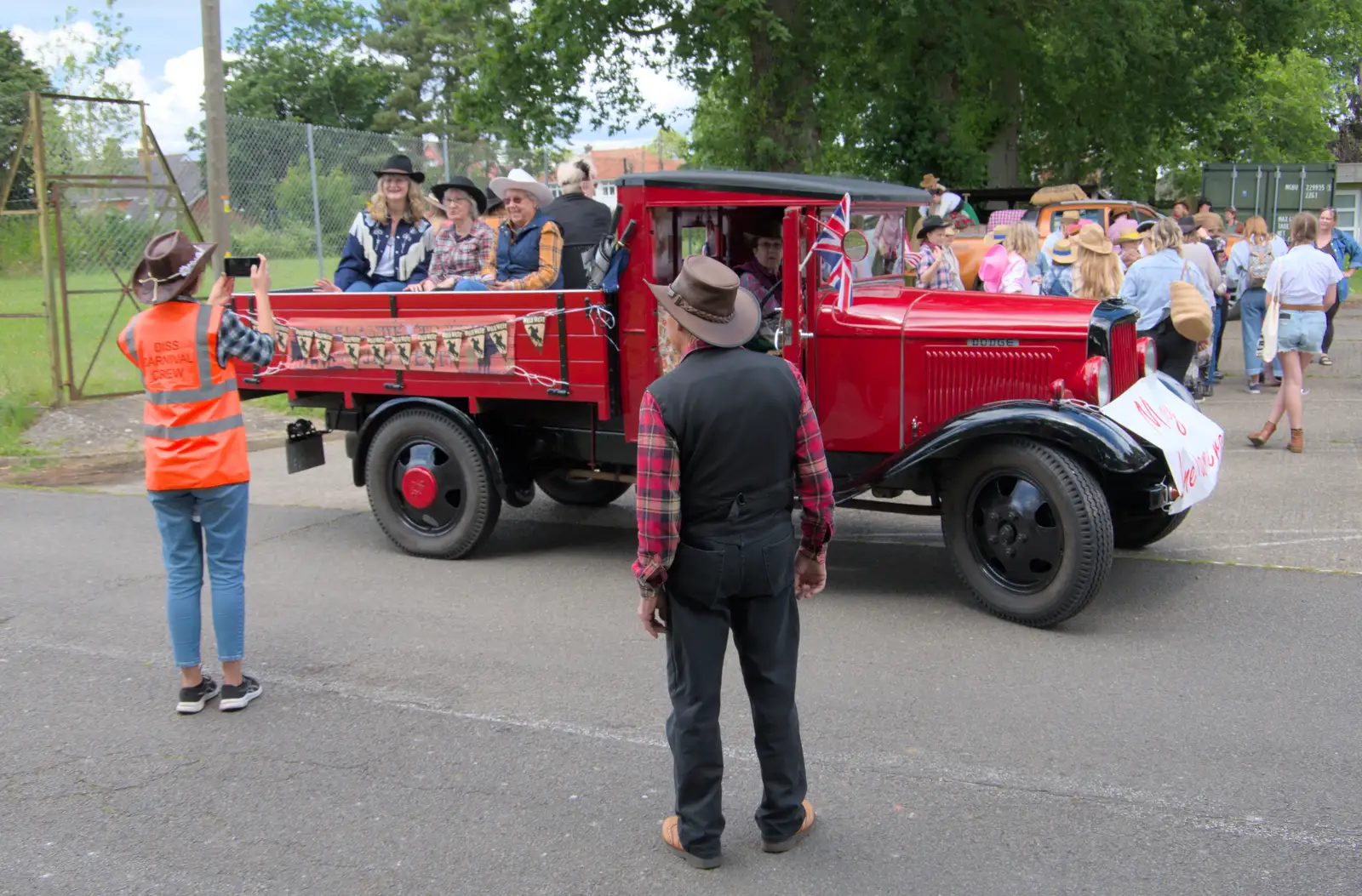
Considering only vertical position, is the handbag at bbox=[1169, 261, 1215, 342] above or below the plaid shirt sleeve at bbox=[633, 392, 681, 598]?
above

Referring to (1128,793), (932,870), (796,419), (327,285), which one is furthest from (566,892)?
(327,285)

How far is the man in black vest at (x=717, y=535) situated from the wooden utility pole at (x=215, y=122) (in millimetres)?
8790

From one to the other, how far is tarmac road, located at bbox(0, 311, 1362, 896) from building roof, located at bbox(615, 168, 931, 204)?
2036 mm

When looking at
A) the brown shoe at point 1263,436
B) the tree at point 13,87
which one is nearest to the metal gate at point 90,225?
the brown shoe at point 1263,436

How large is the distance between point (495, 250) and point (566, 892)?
183 inches

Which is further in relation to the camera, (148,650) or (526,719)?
(148,650)

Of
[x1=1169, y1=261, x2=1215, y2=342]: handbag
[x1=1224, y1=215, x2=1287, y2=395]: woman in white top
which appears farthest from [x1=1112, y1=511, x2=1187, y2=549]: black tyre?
[x1=1224, y1=215, x2=1287, y2=395]: woman in white top

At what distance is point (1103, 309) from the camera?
5.87 meters

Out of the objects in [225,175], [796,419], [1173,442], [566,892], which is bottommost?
[566,892]

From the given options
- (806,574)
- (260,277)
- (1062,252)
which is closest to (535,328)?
(260,277)

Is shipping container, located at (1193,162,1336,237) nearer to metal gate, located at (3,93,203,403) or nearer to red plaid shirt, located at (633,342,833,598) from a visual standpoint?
metal gate, located at (3,93,203,403)

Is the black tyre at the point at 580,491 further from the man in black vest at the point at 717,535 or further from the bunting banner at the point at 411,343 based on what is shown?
the man in black vest at the point at 717,535

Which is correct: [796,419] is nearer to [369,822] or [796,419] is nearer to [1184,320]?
[369,822]

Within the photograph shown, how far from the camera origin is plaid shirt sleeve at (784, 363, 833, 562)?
3.61 m
